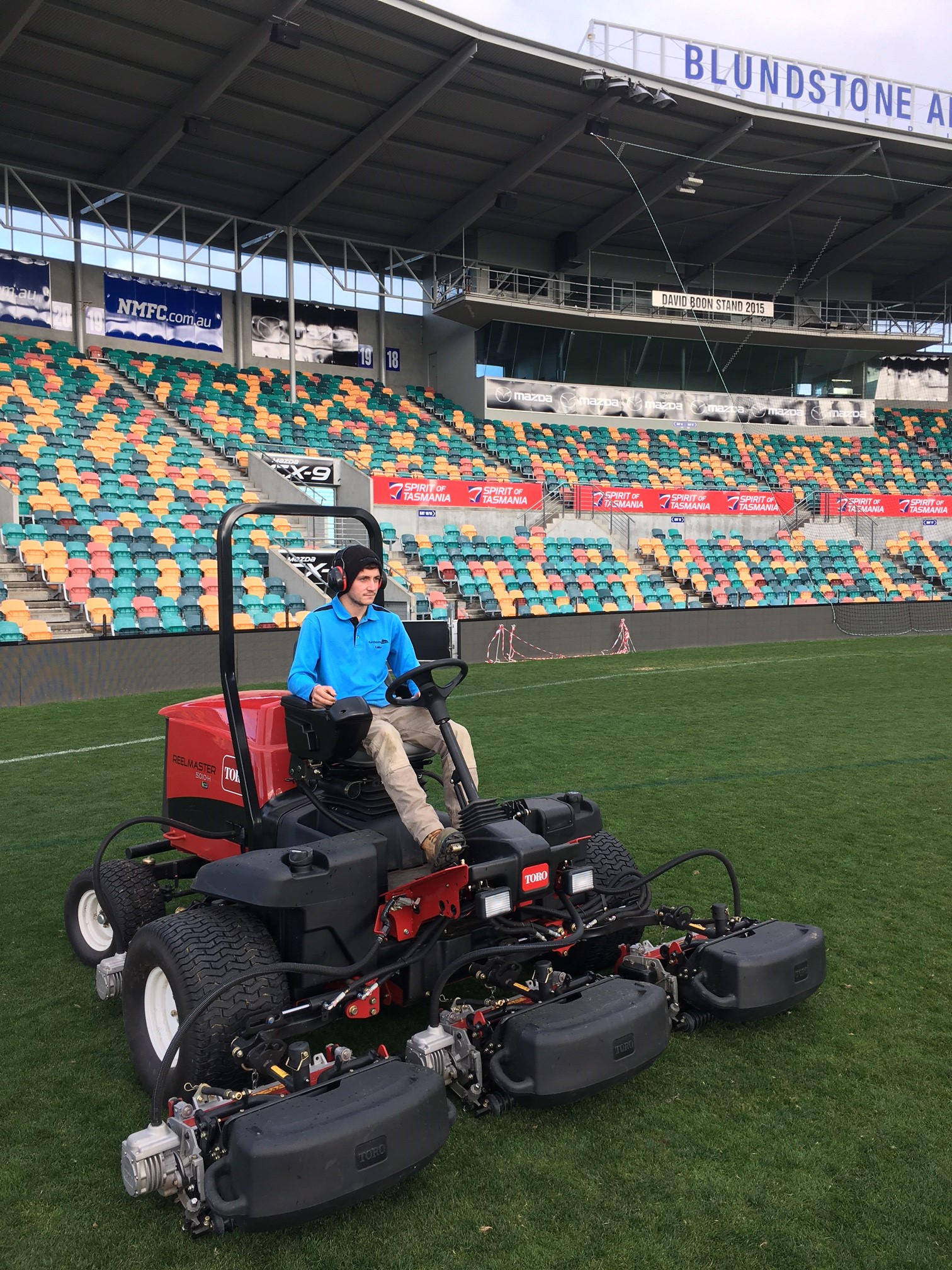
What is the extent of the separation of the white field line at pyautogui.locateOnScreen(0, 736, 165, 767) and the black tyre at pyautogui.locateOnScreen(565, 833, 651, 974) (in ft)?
21.2

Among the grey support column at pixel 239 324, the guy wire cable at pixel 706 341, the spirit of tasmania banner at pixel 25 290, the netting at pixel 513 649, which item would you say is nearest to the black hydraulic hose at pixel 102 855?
the netting at pixel 513 649

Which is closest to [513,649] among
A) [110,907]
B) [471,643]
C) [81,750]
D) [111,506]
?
[471,643]

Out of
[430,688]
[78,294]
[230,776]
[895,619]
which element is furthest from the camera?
[78,294]

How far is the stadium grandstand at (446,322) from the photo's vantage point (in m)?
18.6

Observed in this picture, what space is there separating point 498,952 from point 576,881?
0.46m

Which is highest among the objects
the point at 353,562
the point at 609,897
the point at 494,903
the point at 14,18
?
the point at 14,18

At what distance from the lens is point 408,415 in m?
27.6

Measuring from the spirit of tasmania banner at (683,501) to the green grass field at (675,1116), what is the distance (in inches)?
706

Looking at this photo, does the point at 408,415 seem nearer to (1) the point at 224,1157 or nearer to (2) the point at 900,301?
(2) the point at 900,301

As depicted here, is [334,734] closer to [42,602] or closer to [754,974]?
[754,974]

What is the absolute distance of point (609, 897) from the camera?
152 inches

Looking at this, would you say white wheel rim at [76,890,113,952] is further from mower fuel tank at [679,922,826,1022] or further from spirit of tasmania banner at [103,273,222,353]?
spirit of tasmania banner at [103,273,222,353]

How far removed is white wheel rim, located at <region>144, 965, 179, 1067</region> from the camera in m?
3.23

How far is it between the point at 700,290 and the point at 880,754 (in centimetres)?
2687
